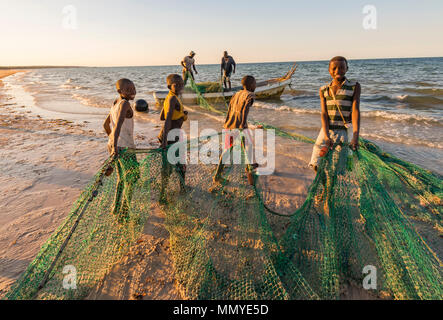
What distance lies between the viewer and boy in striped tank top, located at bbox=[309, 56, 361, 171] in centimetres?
275

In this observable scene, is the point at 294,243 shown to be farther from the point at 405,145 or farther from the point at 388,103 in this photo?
the point at 388,103

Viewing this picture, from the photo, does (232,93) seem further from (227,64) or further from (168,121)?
(168,121)

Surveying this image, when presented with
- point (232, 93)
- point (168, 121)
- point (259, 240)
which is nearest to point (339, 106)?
point (259, 240)

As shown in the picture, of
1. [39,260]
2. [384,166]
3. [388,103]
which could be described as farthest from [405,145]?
[388,103]

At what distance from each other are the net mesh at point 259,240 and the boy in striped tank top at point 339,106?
0.24 metres

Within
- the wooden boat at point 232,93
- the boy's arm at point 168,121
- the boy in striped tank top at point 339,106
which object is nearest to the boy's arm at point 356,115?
the boy in striped tank top at point 339,106

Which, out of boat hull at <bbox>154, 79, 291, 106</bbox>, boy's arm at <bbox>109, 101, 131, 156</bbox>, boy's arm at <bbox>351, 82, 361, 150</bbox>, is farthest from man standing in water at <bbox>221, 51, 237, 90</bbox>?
boy's arm at <bbox>109, 101, 131, 156</bbox>

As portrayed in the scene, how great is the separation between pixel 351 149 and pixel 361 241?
117 cm

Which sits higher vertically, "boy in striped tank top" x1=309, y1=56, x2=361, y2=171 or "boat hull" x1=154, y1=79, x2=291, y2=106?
"boat hull" x1=154, y1=79, x2=291, y2=106

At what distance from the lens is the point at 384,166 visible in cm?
315

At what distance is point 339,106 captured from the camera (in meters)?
→ 2.88

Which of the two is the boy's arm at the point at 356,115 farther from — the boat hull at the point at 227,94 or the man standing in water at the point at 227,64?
the boat hull at the point at 227,94

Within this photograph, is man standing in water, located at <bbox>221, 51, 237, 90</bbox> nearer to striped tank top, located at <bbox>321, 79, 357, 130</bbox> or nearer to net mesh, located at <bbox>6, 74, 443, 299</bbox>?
striped tank top, located at <bbox>321, 79, 357, 130</bbox>

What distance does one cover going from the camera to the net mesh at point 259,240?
87.6 inches
